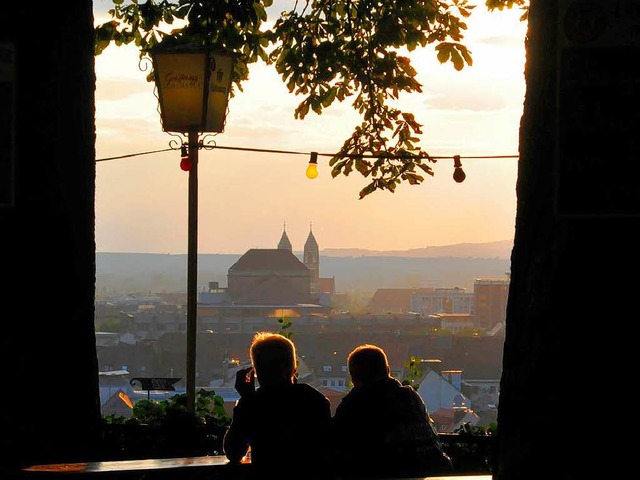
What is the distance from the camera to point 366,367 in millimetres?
4625

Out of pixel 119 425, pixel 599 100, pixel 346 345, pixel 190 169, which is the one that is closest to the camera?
pixel 599 100

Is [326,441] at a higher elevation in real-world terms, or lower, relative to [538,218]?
lower

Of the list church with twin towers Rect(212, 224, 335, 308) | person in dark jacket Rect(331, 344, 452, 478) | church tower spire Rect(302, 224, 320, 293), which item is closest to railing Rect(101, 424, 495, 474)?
person in dark jacket Rect(331, 344, 452, 478)

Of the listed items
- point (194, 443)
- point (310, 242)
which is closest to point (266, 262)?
point (310, 242)

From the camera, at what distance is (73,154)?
14.1 feet

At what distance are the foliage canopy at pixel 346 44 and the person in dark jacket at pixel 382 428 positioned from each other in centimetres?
354

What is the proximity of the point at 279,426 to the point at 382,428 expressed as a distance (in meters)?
0.59

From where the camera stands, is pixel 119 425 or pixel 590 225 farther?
pixel 119 425

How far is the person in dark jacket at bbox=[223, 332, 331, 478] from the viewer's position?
4.04m

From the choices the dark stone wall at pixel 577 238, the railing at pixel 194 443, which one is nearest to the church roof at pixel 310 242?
the railing at pixel 194 443

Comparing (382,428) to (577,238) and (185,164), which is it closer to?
(577,238)

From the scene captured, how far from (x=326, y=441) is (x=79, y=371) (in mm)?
874

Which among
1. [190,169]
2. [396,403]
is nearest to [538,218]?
[396,403]

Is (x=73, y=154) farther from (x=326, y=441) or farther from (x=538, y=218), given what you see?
(x=538, y=218)
